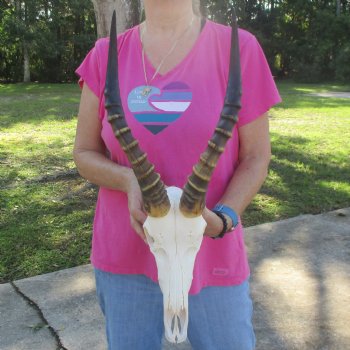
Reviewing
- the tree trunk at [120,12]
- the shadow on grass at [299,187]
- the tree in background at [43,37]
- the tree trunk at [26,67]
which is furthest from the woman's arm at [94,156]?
the tree trunk at [26,67]

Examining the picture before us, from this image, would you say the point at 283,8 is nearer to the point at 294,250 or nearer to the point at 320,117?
the point at 320,117

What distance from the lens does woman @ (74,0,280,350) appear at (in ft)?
5.49

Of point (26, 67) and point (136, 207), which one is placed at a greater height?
point (26, 67)

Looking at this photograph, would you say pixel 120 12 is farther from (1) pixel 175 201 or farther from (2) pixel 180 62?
Result: (1) pixel 175 201

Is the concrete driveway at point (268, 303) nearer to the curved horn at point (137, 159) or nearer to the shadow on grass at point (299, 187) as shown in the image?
the shadow on grass at point (299, 187)

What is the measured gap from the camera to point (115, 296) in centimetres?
185

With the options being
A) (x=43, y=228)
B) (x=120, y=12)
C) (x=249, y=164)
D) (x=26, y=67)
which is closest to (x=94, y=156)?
(x=249, y=164)

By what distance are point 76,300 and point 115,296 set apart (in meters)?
2.11

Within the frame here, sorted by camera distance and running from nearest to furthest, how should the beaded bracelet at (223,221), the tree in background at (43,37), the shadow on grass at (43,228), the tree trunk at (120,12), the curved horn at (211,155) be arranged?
the curved horn at (211,155) < the beaded bracelet at (223,221) < the shadow on grass at (43,228) < the tree trunk at (120,12) < the tree in background at (43,37)

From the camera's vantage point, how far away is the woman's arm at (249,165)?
1.75m

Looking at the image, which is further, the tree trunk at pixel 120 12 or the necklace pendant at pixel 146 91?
the tree trunk at pixel 120 12

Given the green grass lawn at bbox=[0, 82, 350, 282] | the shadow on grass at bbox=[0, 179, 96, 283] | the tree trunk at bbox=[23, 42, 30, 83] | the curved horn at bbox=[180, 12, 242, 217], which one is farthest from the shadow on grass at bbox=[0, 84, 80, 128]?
the tree trunk at bbox=[23, 42, 30, 83]

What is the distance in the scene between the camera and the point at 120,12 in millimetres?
5605

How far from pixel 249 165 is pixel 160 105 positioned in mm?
390
